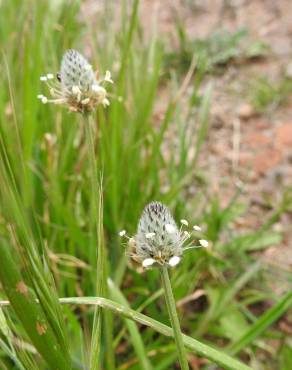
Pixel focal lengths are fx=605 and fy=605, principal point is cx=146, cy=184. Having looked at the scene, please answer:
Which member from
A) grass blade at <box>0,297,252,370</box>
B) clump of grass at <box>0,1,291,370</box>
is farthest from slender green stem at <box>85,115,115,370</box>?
clump of grass at <box>0,1,291,370</box>

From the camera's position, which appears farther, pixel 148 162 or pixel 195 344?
pixel 148 162

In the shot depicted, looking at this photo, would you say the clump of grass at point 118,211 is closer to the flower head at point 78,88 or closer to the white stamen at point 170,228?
the flower head at point 78,88

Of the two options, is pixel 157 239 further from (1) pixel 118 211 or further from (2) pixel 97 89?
(1) pixel 118 211

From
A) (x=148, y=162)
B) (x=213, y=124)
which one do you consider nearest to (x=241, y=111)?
(x=213, y=124)

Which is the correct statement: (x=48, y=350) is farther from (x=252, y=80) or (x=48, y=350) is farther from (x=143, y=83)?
(x=252, y=80)

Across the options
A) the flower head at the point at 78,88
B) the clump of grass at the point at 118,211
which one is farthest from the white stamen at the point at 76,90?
the clump of grass at the point at 118,211

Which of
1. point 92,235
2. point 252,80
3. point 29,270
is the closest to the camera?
point 29,270
